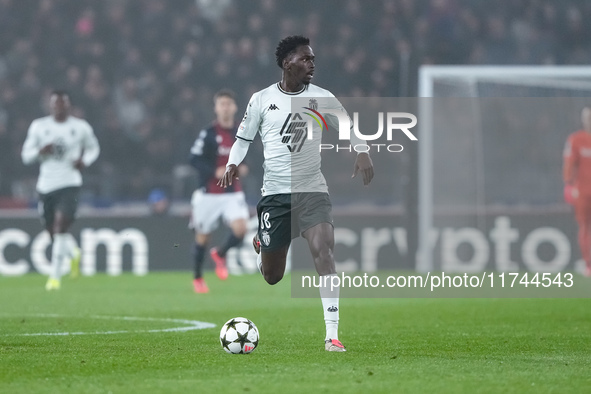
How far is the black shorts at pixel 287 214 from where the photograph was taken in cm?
687

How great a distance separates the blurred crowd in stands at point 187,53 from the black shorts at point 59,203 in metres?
3.75

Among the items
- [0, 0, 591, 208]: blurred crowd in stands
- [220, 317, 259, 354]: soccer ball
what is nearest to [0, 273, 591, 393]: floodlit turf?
[220, 317, 259, 354]: soccer ball

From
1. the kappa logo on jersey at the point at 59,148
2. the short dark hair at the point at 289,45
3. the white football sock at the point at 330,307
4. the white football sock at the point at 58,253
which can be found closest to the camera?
the white football sock at the point at 330,307

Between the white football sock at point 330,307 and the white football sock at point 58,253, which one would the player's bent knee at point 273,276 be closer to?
the white football sock at point 330,307

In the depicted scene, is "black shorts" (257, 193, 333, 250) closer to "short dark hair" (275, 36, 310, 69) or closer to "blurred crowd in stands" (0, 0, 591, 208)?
"short dark hair" (275, 36, 310, 69)

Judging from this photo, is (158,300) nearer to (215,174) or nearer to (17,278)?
(215,174)

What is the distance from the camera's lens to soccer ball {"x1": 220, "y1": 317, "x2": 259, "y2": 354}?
6.36 m

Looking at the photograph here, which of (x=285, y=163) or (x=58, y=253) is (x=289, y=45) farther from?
(x=58, y=253)

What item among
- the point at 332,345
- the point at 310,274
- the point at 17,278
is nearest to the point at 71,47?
the point at 17,278

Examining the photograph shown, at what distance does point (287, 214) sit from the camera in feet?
23.0

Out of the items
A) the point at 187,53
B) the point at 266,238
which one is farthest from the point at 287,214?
the point at 187,53

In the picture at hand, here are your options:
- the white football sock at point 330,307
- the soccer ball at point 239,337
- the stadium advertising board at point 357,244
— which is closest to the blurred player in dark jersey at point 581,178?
the stadium advertising board at point 357,244

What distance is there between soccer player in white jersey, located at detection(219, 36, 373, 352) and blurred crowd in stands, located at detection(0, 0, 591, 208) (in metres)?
10.3

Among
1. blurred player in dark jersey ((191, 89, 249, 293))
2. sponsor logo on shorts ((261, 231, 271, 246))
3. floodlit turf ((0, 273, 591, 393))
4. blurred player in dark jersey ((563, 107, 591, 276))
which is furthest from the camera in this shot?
blurred player in dark jersey ((563, 107, 591, 276))
